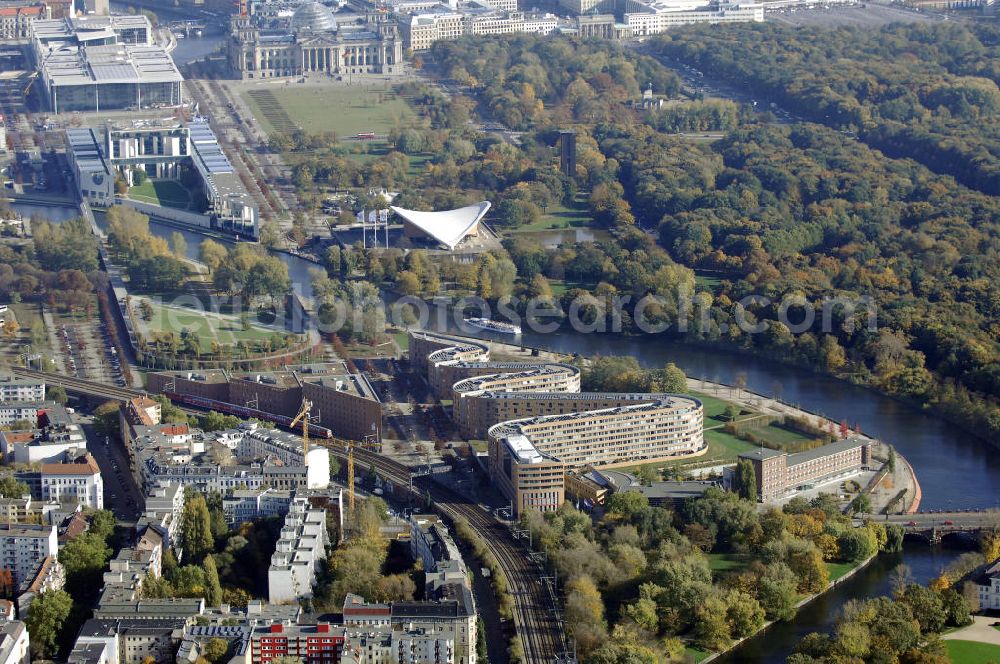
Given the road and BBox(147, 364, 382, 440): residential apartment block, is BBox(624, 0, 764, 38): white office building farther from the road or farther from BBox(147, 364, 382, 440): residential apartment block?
the road

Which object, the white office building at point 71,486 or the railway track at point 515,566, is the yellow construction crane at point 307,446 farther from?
the white office building at point 71,486

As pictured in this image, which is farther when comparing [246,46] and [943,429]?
[246,46]

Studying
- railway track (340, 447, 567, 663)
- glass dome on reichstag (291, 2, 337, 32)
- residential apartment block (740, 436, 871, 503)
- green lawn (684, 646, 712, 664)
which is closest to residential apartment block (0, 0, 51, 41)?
glass dome on reichstag (291, 2, 337, 32)

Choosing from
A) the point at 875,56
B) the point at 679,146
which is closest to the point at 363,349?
the point at 679,146

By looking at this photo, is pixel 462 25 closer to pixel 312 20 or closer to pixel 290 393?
pixel 312 20

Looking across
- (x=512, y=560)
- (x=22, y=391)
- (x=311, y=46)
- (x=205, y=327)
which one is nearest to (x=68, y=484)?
(x=22, y=391)

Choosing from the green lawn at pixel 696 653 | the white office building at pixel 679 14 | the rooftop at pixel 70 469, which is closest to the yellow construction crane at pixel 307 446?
the rooftop at pixel 70 469

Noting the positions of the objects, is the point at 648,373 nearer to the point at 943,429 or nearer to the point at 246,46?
the point at 943,429
